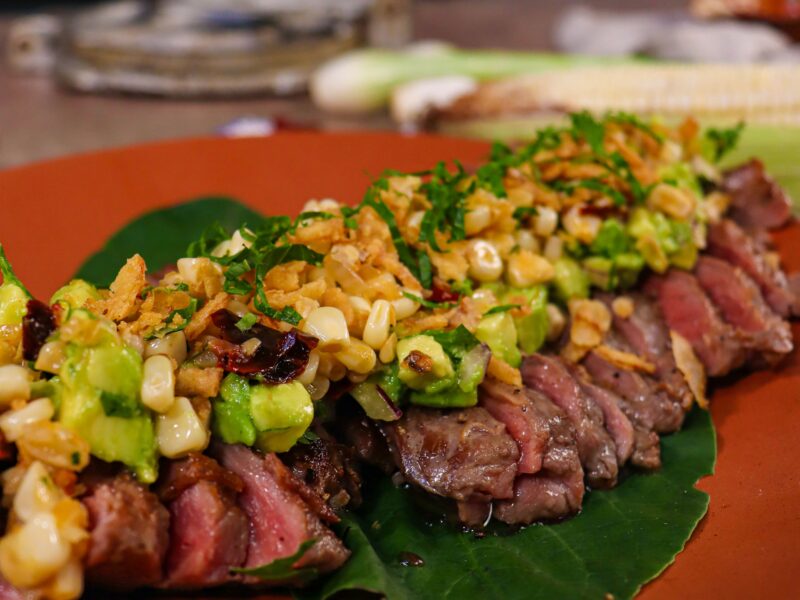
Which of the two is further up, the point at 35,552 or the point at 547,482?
the point at 35,552

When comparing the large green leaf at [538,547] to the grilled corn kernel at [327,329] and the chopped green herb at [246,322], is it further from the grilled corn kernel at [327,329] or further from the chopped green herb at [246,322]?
the chopped green herb at [246,322]

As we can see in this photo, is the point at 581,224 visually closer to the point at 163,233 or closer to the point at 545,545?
the point at 545,545

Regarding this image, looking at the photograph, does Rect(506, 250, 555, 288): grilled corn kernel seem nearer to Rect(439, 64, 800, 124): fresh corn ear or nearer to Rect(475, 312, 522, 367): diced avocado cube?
Rect(475, 312, 522, 367): diced avocado cube

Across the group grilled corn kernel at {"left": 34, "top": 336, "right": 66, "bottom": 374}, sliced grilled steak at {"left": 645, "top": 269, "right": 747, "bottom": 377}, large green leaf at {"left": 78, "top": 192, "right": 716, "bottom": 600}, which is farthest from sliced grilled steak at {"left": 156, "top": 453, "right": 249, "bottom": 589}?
sliced grilled steak at {"left": 645, "top": 269, "right": 747, "bottom": 377}

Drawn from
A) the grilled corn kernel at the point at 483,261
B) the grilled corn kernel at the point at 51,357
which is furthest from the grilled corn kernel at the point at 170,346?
the grilled corn kernel at the point at 483,261

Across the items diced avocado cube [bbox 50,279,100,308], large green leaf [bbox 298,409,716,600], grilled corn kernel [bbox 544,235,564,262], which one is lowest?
large green leaf [bbox 298,409,716,600]

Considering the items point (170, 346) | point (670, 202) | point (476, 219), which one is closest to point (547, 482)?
point (476, 219)
